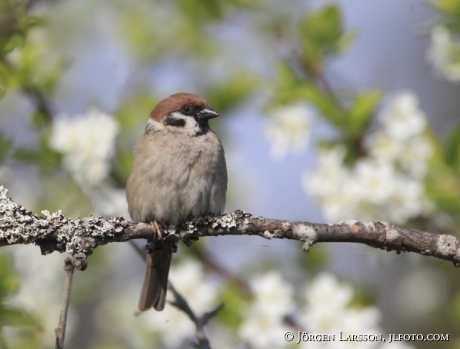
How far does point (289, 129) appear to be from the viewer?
162 inches

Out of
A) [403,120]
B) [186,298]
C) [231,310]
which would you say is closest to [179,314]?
[186,298]

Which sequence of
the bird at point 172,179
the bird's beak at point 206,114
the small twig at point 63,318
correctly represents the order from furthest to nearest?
the bird's beak at point 206,114, the bird at point 172,179, the small twig at point 63,318

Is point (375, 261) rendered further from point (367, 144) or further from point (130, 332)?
point (130, 332)

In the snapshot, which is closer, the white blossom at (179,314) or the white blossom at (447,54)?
the white blossom at (179,314)

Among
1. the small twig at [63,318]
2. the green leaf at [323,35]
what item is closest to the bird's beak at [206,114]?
the green leaf at [323,35]

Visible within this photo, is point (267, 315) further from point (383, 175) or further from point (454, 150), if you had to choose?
point (454, 150)

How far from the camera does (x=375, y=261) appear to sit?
4109 mm

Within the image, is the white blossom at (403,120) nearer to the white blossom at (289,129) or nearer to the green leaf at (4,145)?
the white blossom at (289,129)

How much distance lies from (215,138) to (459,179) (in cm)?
148

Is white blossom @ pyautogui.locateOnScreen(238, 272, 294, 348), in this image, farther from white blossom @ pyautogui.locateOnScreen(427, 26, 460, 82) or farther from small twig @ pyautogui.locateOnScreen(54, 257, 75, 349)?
white blossom @ pyautogui.locateOnScreen(427, 26, 460, 82)

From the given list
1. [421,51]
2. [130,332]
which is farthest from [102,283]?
[421,51]

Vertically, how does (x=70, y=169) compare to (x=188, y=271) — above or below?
above

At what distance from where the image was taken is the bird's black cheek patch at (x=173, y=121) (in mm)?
3869

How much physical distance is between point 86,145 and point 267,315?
144 centimetres
